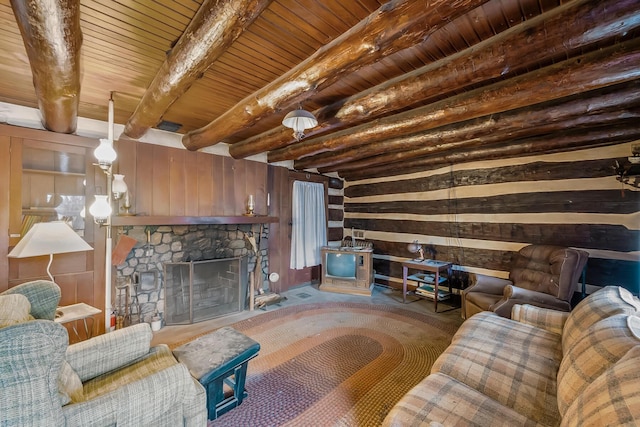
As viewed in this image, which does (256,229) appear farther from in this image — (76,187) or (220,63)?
(220,63)

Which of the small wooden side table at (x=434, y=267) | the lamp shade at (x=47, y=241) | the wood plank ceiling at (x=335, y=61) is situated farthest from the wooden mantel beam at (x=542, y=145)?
the lamp shade at (x=47, y=241)

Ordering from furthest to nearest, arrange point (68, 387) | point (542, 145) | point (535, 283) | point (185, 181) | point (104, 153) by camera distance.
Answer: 1. point (185, 181)
2. point (542, 145)
3. point (535, 283)
4. point (104, 153)
5. point (68, 387)

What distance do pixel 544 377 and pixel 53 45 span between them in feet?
10.9

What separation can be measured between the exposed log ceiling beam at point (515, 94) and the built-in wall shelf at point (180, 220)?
1.53 meters

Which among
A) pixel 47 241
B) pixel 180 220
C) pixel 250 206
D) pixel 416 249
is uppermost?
pixel 250 206

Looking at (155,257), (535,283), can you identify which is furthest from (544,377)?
(155,257)

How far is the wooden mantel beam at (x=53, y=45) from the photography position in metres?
1.21

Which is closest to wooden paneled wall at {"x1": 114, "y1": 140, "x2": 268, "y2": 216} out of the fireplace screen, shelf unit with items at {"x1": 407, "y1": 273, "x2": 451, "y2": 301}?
the fireplace screen

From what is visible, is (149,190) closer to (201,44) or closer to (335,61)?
(201,44)

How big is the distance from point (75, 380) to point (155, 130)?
2.92 m

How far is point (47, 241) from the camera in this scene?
6.91ft

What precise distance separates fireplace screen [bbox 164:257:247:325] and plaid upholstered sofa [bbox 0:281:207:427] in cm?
178

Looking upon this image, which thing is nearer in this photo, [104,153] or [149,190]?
[104,153]

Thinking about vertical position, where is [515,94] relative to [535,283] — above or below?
above
